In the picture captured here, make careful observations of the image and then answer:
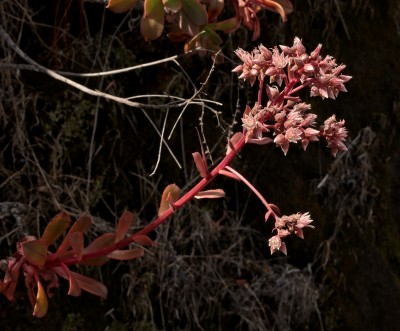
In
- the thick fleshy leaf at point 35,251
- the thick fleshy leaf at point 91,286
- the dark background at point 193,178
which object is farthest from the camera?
the dark background at point 193,178

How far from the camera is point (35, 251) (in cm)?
137

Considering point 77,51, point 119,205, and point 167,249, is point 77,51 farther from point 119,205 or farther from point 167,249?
point 167,249

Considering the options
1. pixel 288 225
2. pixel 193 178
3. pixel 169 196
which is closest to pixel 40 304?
pixel 169 196

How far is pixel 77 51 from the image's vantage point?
193cm

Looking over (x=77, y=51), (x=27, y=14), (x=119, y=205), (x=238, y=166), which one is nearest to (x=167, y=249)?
(x=119, y=205)

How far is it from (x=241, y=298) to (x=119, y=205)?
1.34 ft

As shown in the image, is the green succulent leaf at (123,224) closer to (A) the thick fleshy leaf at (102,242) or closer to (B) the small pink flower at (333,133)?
(A) the thick fleshy leaf at (102,242)

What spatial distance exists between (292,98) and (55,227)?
0.50 meters

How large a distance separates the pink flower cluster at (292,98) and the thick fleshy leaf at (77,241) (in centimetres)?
35

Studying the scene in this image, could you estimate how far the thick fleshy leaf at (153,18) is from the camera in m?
1.44

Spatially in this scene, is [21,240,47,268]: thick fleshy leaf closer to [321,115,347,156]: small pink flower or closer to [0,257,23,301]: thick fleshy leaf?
[0,257,23,301]: thick fleshy leaf

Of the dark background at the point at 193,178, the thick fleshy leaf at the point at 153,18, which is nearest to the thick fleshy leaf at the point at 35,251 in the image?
the dark background at the point at 193,178

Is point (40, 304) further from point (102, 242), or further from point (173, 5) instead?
point (173, 5)

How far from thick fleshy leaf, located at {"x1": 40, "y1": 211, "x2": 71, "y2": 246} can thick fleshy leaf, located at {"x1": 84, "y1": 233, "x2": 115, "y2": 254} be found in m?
0.06
